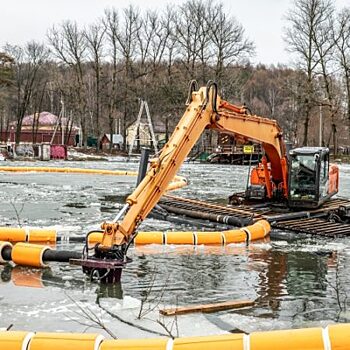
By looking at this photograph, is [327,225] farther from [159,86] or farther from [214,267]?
[159,86]

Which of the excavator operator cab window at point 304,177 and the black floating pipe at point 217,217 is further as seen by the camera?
the excavator operator cab window at point 304,177

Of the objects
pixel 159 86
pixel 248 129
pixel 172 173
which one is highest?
pixel 159 86

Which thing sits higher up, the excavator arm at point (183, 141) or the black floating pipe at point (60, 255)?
the excavator arm at point (183, 141)

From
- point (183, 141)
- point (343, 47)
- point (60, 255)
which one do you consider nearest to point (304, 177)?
point (183, 141)

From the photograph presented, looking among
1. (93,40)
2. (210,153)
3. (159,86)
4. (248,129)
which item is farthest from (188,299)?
(93,40)

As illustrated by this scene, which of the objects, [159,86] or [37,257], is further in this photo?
[159,86]

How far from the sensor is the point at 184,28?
74875mm

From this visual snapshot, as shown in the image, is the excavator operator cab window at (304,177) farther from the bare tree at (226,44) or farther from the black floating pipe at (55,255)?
the bare tree at (226,44)

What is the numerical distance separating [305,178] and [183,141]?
24.3 ft

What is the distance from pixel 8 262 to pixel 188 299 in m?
4.23

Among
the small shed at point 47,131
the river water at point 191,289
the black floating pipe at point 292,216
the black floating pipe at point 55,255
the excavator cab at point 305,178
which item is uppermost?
the small shed at point 47,131

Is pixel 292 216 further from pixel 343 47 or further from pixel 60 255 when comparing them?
pixel 343 47

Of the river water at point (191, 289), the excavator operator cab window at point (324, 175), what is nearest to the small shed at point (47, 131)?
the excavator operator cab window at point (324, 175)

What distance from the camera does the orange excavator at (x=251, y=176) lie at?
10508 mm
